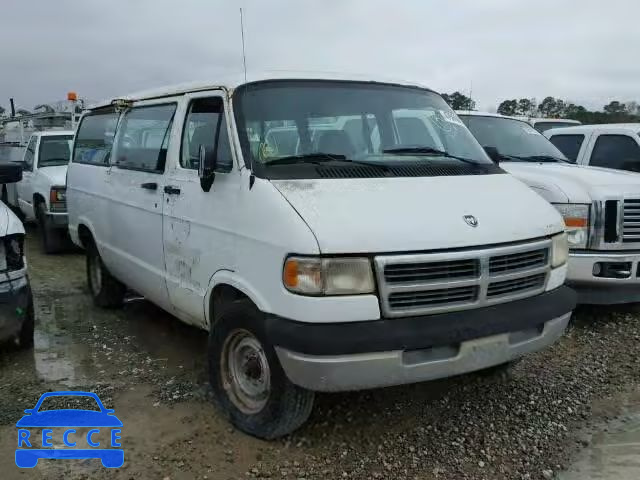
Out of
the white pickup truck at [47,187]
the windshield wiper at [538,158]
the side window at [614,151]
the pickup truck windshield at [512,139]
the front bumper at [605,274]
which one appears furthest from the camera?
the white pickup truck at [47,187]

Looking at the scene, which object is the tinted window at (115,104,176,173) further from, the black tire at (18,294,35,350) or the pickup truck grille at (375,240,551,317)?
the pickup truck grille at (375,240,551,317)

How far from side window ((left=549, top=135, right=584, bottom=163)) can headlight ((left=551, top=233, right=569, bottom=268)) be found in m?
4.76

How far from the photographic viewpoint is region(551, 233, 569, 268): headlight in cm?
369

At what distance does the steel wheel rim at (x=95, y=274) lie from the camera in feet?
20.4

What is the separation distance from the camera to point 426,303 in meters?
3.15

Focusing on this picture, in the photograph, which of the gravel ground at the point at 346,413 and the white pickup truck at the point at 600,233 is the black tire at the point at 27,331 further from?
the white pickup truck at the point at 600,233

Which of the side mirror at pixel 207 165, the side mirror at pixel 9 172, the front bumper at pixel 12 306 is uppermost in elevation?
the side mirror at pixel 207 165

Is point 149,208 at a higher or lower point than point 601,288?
higher

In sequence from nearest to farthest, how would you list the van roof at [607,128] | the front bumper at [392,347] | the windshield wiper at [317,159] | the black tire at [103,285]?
the front bumper at [392,347] → the windshield wiper at [317,159] → the black tire at [103,285] → the van roof at [607,128]

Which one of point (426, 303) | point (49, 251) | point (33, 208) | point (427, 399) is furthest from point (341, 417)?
point (33, 208)

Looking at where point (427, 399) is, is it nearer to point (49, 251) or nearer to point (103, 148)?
point (103, 148)

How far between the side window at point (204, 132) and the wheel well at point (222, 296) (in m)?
0.77

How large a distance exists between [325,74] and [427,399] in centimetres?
229

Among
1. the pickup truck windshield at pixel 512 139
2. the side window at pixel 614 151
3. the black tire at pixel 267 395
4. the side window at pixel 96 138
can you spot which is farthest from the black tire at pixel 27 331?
the side window at pixel 614 151
